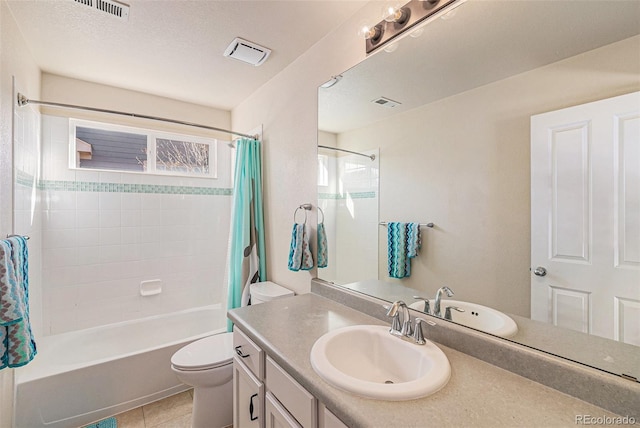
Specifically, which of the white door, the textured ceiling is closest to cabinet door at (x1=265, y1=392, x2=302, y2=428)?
the white door

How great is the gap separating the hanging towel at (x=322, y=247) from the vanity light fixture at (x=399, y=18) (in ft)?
3.46

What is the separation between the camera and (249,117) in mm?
2699

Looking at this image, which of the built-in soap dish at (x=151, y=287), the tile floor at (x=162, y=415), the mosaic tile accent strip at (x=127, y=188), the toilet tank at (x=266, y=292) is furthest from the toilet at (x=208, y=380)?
the mosaic tile accent strip at (x=127, y=188)

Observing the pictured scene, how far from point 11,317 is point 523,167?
7.16 ft

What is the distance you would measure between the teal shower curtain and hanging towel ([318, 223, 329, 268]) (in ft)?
2.40

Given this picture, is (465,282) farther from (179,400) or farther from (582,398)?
(179,400)

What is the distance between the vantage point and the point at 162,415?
195cm

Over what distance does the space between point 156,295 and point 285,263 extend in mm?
1500

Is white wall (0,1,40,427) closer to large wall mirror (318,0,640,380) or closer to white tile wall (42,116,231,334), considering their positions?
white tile wall (42,116,231,334)

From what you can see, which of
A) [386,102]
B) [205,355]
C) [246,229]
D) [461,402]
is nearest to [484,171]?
[386,102]

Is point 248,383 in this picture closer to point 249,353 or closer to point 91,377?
point 249,353

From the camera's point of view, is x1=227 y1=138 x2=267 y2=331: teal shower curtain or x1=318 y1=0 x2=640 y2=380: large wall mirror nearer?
x1=318 y1=0 x2=640 y2=380: large wall mirror

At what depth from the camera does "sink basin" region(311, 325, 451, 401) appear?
77 centimetres

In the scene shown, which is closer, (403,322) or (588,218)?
(588,218)
